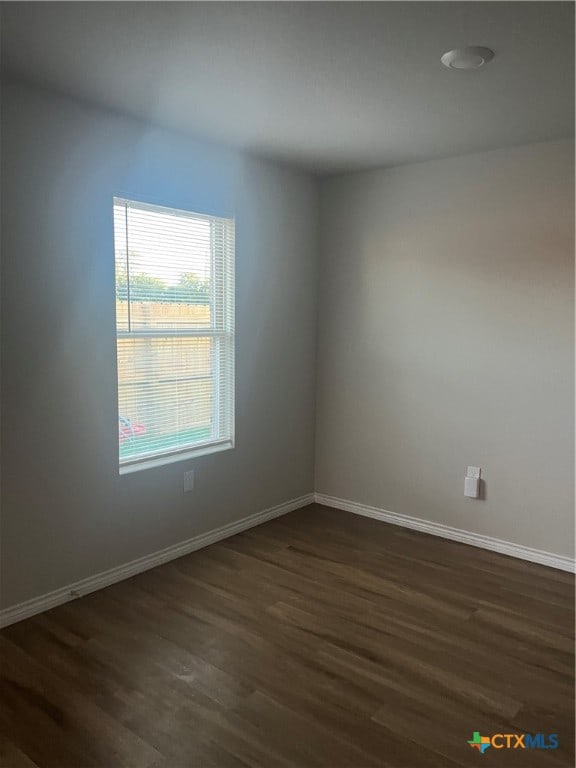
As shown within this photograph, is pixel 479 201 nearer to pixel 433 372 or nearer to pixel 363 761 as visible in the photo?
pixel 433 372

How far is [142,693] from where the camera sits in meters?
2.26

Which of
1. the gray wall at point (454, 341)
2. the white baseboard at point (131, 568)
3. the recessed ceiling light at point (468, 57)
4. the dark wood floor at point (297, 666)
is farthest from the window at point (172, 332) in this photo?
the recessed ceiling light at point (468, 57)

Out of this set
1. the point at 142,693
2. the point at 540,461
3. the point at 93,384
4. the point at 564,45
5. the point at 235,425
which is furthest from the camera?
the point at 235,425

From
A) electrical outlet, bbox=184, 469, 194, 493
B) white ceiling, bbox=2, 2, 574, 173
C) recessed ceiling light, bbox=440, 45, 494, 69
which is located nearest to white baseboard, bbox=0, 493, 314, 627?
electrical outlet, bbox=184, 469, 194, 493

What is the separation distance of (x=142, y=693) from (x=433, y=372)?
2539 millimetres

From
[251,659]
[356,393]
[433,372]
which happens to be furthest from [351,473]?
[251,659]

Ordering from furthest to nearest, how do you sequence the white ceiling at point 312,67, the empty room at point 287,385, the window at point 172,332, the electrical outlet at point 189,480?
the electrical outlet at point 189,480
the window at point 172,332
the empty room at point 287,385
the white ceiling at point 312,67

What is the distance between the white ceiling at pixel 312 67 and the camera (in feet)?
6.33

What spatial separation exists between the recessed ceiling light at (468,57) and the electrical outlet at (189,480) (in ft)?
8.17

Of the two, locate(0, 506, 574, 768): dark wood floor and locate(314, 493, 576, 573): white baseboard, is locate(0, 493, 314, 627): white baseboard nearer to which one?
locate(0, 506, 574, 768): dark wood floor

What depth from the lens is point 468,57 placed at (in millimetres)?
2211

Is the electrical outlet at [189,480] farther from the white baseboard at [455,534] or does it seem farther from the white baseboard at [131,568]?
the white baseboard at [455,534]

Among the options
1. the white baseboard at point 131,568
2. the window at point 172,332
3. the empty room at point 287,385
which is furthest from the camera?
the window at point 172,332

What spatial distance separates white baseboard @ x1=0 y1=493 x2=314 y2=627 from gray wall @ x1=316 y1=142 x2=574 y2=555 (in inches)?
26.5
